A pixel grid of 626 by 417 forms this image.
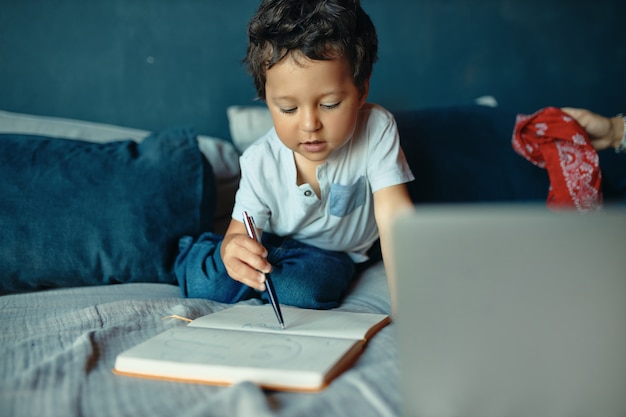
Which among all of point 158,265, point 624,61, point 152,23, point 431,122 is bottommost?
point 158,265

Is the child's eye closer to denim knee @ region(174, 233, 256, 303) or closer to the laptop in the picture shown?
denim knee @ region(174, 233, 256, 303)

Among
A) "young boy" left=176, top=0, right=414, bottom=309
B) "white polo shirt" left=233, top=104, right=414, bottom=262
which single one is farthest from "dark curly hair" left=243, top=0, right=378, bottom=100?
"white polo shirt" left=233, top=104, right=414, bottom=262

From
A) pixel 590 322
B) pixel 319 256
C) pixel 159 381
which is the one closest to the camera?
pixel 590 322

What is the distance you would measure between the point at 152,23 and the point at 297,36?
933mm

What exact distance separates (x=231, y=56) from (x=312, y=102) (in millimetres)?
902

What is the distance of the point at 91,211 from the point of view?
1.27 metres

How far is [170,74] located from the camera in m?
1.84

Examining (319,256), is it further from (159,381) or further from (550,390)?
(550,390)

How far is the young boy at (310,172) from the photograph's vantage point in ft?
3.41

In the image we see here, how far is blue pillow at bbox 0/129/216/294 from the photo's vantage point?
123 centimetres

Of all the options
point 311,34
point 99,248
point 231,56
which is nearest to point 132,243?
point 99,248

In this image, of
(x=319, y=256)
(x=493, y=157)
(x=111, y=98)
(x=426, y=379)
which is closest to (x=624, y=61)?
(x=493, y=157)

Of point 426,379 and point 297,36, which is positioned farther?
point 297,36

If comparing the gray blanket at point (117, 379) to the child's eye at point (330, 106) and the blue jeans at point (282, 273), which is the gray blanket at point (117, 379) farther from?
the child's eye at point (330, 106)
